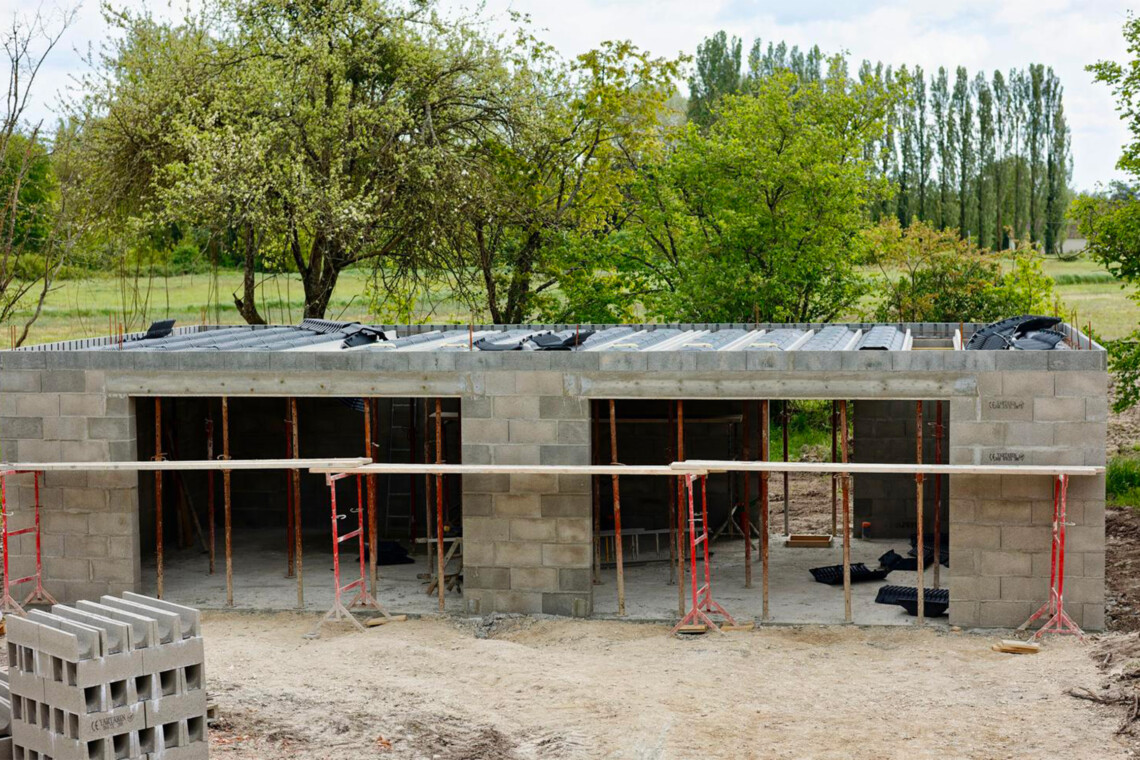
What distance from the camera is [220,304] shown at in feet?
162

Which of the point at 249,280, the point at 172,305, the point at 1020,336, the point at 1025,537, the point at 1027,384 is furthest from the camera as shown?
the point at 172,305

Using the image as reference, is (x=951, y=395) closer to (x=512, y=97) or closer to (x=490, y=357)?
(x=490, y=357)

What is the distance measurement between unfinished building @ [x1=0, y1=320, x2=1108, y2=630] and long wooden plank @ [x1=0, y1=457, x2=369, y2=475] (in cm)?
41

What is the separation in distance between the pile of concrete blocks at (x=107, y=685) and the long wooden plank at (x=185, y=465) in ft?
16.2

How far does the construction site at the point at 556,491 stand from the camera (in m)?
15.2

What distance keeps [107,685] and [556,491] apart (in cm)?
717

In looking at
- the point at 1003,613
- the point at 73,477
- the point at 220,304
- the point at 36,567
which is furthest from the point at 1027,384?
the point at 220,304

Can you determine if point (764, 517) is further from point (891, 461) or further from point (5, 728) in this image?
point (5, 728)

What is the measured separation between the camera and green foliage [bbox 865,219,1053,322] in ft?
107

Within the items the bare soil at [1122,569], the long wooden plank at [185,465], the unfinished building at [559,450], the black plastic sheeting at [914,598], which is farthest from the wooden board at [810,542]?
the long wooden plank at [185,465]

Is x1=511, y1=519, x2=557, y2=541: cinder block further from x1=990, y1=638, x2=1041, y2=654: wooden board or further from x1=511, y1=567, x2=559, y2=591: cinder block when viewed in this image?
x1=990, y1=638, x2=1041, y2=654: wooden board

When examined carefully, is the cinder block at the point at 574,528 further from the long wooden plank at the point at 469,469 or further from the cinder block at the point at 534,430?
the cinder block at the point at 534,430

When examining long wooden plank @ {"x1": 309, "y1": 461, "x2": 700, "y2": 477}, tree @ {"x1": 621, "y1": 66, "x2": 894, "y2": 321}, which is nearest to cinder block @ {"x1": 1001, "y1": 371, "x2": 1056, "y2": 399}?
long wooden plank @ {"x1": 309, "y1": 461, "x2": 700, "y2": 477}

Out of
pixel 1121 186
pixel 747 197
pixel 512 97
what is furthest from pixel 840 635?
pixel 1121 186
